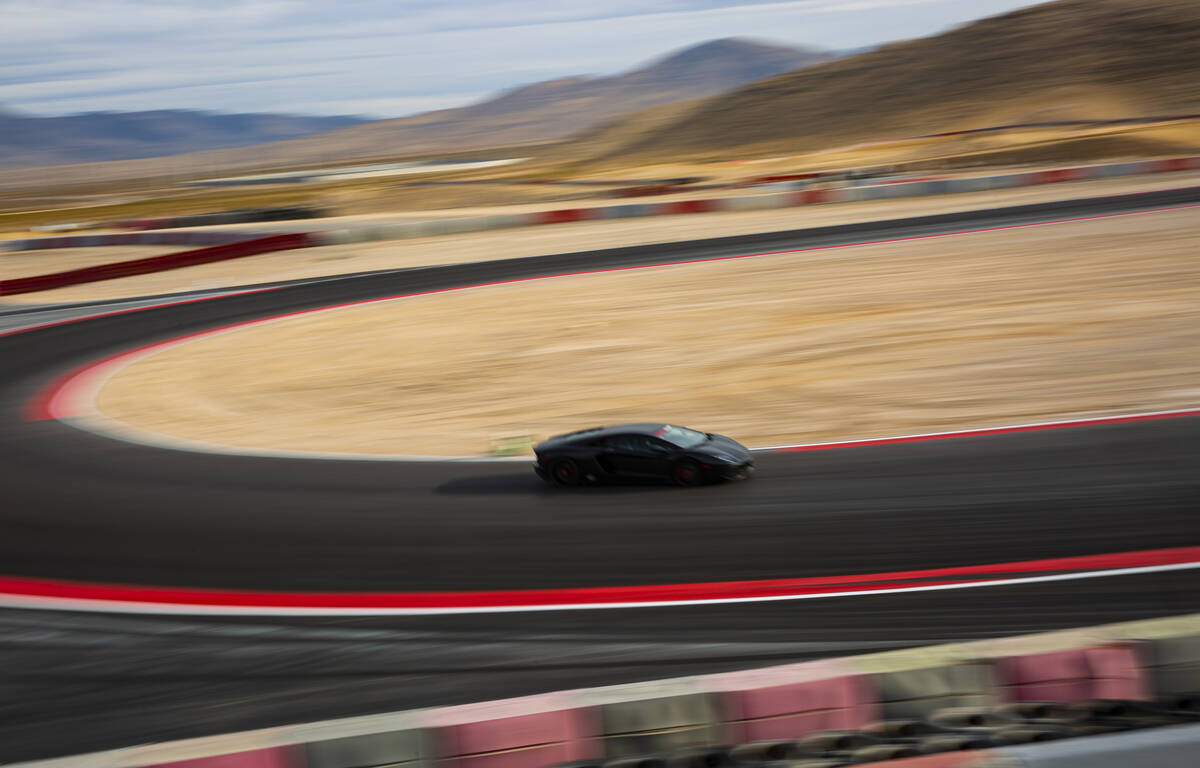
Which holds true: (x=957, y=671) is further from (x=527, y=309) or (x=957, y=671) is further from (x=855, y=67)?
(x=855, y=67)

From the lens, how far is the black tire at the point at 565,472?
11.4 m

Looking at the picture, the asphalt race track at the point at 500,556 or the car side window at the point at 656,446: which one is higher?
the car side window at the point at 656,446

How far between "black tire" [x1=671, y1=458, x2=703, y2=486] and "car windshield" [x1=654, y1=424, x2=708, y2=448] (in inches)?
7.5

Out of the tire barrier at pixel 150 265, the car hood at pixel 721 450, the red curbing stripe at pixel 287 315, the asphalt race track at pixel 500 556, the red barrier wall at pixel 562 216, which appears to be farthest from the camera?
the red barrier wall at pixel 562 216

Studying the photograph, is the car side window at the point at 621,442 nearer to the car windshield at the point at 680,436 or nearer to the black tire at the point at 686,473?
the car windshield at the point at 680,436

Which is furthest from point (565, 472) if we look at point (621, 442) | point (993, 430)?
point (993, 430)

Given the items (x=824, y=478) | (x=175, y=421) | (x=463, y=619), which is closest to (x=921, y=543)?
(x=824, y=478)

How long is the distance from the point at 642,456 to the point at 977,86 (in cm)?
9177

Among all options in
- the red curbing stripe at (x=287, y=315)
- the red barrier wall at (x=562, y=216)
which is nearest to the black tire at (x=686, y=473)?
the red curbing stripe at (x=287, y=315)

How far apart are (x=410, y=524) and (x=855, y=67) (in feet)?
364

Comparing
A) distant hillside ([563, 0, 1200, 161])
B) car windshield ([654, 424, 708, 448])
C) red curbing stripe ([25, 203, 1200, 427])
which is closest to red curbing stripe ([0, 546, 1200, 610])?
car windshield ([654, 424, 708, 448])

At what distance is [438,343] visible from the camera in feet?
64.1

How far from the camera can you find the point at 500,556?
9750mm

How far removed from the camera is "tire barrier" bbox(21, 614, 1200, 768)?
5.69 m
